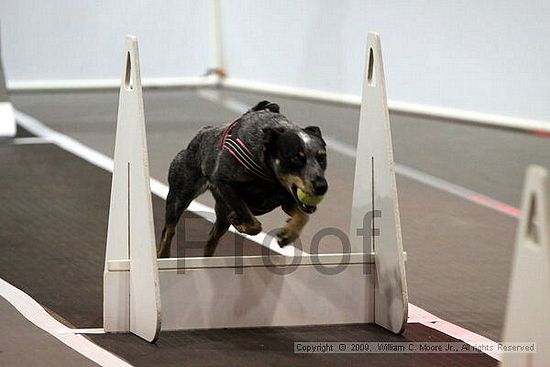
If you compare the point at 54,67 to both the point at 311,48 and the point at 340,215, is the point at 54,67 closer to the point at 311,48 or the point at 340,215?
the point at 311,48

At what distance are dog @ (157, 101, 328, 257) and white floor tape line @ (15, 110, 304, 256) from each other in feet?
3.53

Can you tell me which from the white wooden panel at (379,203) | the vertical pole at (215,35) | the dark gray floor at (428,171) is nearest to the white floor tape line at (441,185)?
the dark gray floor at (428,171)

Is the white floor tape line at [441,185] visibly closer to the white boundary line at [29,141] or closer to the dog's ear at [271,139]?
the white boundary line at [29,141]

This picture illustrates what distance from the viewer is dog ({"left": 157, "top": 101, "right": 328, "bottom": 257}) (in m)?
3.92

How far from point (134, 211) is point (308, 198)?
741mm

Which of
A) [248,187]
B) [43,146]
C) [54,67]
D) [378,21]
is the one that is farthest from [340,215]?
[54,67]

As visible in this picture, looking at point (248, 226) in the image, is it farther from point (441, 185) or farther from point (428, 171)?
point (428, 171)

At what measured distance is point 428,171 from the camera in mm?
8180

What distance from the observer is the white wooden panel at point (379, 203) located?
431 cm

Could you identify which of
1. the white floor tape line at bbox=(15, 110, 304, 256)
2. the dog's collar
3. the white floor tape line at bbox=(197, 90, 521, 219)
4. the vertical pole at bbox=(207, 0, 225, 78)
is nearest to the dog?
the dog's collar

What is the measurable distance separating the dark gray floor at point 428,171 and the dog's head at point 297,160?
3.43ft

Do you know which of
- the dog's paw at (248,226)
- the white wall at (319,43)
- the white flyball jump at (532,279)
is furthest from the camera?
the white wall at (319,43)

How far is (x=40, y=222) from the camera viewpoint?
6.35 m

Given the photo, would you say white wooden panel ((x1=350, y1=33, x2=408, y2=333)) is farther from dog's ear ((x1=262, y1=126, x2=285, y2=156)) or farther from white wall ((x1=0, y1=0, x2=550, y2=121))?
white wall ((x1=0, y1=0, x2=550, y2=121))
